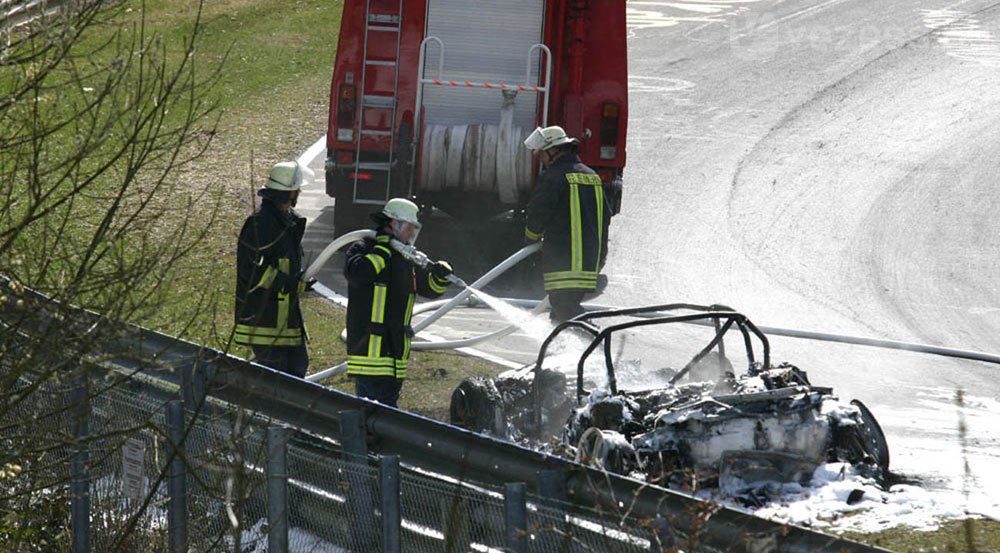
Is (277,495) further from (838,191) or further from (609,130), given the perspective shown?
(838,191)

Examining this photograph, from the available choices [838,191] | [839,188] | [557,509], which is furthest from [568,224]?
[839,188]

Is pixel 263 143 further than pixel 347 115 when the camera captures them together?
Yes

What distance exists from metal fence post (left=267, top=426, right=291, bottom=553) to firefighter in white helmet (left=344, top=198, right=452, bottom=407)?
296cm

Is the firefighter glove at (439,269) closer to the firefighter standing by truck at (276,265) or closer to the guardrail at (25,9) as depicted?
the firefighter standing by truck at (276,265)

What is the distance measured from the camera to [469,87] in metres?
14.6

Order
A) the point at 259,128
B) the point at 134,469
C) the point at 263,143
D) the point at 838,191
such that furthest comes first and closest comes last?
1. the point at 259,128
2. the point at 263,143
3. the point at 838,191
4. the point at 134,469

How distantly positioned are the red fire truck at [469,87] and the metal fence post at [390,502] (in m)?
8.48

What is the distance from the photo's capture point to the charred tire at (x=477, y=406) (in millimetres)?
9539

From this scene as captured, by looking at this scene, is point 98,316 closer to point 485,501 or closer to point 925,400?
point 485,501

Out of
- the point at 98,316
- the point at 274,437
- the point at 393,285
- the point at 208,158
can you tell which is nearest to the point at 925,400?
the point at 393,285

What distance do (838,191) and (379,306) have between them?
985 centimetres

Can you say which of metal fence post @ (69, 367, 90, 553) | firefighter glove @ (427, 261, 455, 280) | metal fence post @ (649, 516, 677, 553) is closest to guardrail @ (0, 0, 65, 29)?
metal fence post @ (69, 367, 90, 553)

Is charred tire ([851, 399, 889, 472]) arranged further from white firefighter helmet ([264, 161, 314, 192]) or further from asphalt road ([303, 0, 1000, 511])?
white firefighter helmet ([264, 161, 314, 192])

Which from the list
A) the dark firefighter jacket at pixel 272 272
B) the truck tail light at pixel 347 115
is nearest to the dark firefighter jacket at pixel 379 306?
the dark firefighter jacket at pixel 272 272
